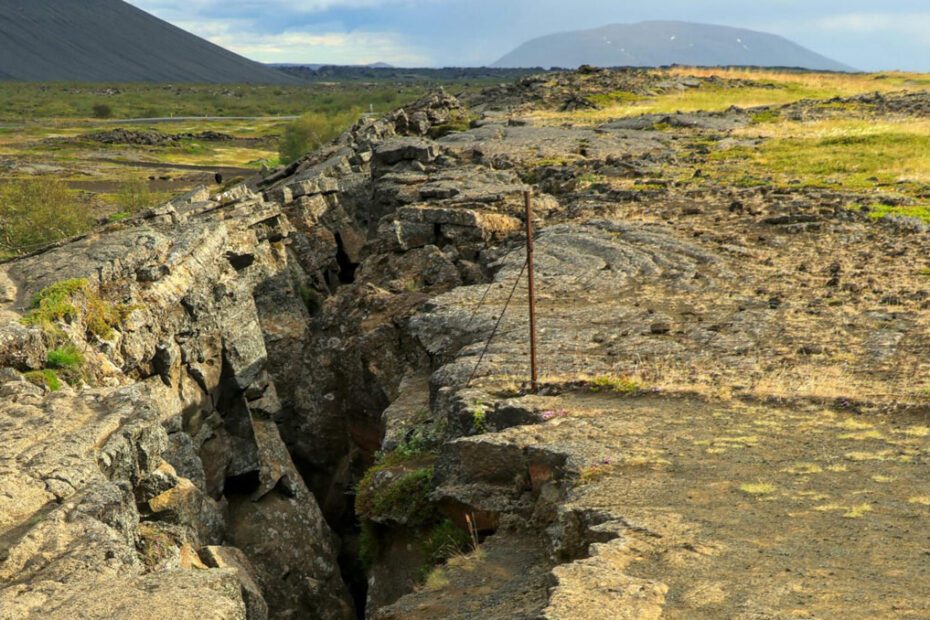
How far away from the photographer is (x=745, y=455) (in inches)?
680

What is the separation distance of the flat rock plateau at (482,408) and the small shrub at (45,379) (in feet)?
0.26

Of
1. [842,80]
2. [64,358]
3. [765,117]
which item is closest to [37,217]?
[64,358]

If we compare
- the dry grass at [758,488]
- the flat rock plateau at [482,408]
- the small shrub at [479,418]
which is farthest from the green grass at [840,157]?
the dry grass at [758,488]

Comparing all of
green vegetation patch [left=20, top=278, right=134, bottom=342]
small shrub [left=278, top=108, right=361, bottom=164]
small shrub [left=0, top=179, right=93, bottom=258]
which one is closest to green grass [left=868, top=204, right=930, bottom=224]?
green vegetation patch [left=20, top=278, right=134, bottom=342]

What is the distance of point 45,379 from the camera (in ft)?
77.5

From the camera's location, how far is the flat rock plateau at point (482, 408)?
46.6 ft

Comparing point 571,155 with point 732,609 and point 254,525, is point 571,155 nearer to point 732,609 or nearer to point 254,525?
point 254,525

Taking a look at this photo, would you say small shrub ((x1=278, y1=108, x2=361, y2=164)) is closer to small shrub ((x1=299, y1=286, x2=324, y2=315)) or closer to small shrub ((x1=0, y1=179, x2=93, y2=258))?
small shrub ((x1=0, y1=179, x2=93, y2=258))

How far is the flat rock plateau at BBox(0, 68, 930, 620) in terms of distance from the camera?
1420 cm

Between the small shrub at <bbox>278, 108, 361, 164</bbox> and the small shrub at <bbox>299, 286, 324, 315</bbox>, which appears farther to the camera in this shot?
the small shrub at <bbox>278, 108, 361, 164</bbox>

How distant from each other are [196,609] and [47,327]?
14869 millimetres

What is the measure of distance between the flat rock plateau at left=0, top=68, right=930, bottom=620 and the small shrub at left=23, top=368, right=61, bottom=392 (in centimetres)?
8

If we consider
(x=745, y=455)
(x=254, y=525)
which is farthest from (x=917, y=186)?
(x=254, y=525)

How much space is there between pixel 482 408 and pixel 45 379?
1224 cm
